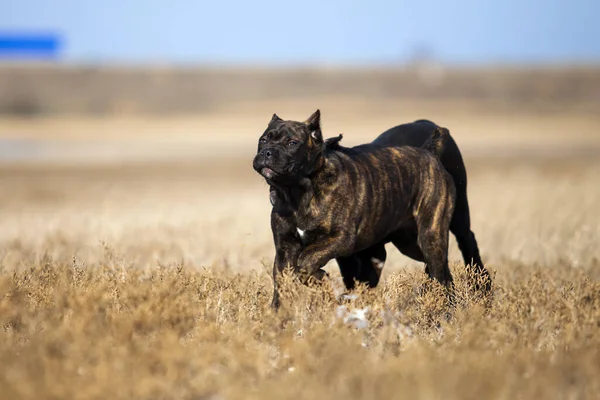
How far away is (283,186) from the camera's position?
6871 mm

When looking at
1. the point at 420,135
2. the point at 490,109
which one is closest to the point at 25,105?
the point at 490,109

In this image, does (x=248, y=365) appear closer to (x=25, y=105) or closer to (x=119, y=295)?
(x=119, y=295)

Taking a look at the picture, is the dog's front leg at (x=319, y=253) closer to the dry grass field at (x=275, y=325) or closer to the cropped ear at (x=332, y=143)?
the dry grass field at (x=275, y=325)

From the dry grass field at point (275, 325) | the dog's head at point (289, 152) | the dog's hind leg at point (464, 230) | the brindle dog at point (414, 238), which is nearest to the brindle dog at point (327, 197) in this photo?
the dog's head at point (289, 152)

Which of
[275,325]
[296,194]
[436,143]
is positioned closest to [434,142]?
[436,143]

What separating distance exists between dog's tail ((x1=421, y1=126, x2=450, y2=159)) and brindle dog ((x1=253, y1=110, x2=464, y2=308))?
660 millimetres

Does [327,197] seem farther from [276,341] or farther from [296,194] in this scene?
[276,341]

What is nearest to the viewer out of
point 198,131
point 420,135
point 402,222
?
point 402,222

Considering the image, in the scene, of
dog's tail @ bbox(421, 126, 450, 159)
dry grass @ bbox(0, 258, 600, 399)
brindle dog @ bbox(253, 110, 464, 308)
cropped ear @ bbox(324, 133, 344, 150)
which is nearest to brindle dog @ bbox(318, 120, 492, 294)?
dog's tail @ bbox(421, 126, 450, 159)

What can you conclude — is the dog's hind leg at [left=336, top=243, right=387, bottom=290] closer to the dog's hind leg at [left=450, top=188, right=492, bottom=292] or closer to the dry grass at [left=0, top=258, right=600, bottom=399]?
the dog's hind leg at [left=450, top=188, right=492, bottom=292]

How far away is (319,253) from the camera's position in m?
6.77

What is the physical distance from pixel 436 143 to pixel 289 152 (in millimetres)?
1973

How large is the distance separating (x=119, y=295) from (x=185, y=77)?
10882cm

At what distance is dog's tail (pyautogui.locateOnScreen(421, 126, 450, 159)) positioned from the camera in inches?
328
